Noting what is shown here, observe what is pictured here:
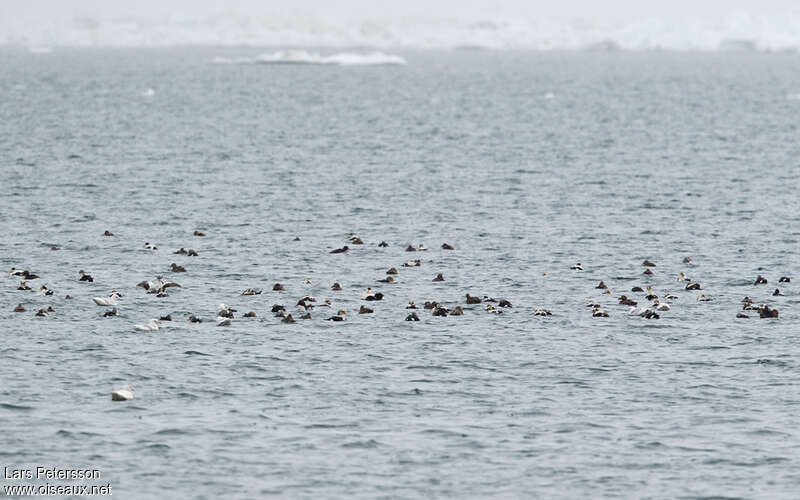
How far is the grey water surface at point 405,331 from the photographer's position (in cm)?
3047

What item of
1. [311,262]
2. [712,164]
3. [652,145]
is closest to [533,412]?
[311,262]

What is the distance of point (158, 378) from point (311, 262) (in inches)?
693

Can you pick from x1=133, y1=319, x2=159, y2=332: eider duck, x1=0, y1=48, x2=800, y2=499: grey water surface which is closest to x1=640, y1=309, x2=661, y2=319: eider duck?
x1=0, y1=48, x2=800, y2=499: grey water surface

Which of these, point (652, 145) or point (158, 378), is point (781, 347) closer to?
point (158, 378)

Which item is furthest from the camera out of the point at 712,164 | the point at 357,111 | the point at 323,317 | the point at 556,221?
the point at 357,111

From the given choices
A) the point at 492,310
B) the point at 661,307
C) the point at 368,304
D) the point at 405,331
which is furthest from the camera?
the point at 368,304

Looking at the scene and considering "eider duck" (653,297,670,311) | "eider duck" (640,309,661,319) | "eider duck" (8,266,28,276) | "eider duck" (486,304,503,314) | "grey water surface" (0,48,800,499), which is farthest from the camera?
"eider duck" (8,266,28,276)

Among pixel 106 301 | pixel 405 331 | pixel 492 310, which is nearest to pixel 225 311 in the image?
pixel 106 301

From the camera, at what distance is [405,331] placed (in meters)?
42.1

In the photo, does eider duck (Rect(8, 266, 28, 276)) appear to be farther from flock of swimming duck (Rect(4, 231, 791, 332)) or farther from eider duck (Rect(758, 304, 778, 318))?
eider duck (Rect(758, 304, 778, 318))

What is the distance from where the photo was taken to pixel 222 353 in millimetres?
39062

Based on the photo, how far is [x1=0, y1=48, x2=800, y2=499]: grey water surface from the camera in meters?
30.5

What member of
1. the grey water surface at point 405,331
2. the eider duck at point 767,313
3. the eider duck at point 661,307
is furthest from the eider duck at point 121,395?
the eider duck at point 767,313

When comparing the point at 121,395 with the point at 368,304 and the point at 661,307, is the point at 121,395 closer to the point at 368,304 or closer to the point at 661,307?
the point at 368,304
